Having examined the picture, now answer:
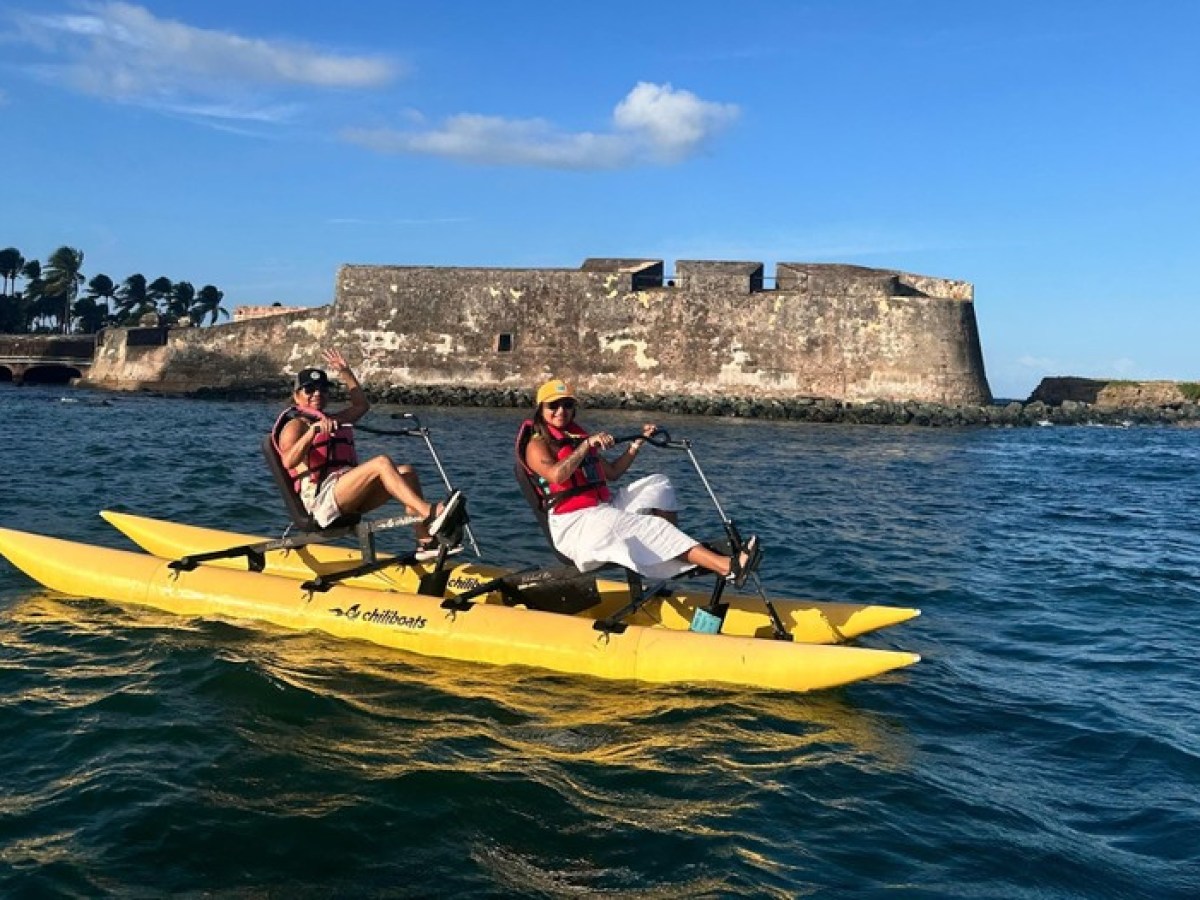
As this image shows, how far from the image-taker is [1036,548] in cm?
1188

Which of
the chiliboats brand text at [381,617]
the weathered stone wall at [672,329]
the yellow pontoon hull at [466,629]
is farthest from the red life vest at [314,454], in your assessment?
the weathered stone wall at [672,329]

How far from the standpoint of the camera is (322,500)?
734 cm

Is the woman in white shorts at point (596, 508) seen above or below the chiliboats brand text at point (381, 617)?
above

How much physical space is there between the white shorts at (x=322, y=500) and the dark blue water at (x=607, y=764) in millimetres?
887

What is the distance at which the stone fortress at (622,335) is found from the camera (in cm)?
3609

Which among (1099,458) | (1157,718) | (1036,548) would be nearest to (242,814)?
(1157,718)

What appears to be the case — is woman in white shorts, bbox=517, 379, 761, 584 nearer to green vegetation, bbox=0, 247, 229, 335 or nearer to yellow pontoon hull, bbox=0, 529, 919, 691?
yellow pontoon hull, bbox=0, 529, 919, 691

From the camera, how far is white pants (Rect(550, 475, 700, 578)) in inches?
252

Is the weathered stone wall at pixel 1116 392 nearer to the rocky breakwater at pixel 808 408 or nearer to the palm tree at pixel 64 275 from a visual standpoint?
the rocky breakwater at pixel 808 408

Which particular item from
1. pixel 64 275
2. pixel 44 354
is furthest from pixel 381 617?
pixel 64 275

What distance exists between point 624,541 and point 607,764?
1771 mm

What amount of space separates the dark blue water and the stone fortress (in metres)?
27.3

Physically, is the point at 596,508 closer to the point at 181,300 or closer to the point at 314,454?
the point at 314,454

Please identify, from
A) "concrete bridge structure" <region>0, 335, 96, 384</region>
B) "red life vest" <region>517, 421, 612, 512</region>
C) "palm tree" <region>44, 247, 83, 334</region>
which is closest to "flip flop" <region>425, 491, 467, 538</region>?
"red life vest" <region>517, 421, 612, 512</region>
